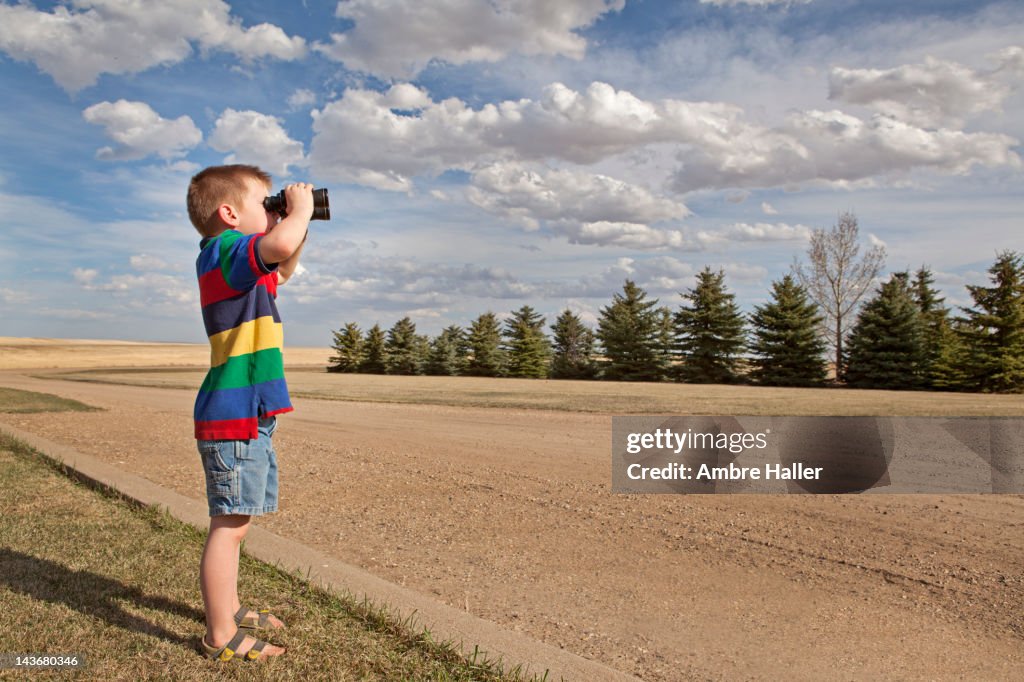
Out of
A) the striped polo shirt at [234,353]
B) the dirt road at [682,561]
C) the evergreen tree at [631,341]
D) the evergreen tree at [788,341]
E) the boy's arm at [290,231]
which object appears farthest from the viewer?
the evergreen tree at [631,341]

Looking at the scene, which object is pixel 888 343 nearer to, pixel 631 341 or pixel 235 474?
pixel 631 341

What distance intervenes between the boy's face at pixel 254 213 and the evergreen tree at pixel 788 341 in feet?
125

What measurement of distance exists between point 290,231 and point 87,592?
7.53 ft

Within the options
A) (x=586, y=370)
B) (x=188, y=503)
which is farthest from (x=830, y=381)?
(x=188, y=503)

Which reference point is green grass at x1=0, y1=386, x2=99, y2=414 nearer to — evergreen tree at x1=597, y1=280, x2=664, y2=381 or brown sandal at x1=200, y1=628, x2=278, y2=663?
brown sandal at x1=200, y1=628, x2=278, y2=663

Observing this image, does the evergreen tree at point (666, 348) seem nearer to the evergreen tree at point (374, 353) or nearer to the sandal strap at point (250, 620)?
the evergreen tree at point (374, 353)

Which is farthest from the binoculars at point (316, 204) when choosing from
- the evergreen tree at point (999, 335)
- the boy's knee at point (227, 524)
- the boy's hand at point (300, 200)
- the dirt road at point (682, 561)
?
the evergreen tree at point (999, 335)

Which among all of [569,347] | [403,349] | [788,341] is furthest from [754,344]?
[403,349]

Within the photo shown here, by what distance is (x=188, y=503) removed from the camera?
5.69 metres

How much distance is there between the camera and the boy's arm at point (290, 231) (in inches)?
105

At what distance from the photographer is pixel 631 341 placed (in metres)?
46.2

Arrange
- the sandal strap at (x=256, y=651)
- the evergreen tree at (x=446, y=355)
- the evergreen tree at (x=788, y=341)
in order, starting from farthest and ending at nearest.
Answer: the evergreen tree at (x=446, y=355) < the evergreen tree at (x=788, y=341) < the sandal strap at (x=256, y=651)

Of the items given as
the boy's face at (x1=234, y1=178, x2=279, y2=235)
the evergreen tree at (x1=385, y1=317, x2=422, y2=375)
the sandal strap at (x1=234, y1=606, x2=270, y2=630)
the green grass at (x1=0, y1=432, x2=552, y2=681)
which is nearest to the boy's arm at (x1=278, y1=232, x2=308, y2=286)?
the boy's face at (x1=234, y1=178, x2=279, y2=235)

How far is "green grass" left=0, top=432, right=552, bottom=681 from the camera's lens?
→ 2.87m
